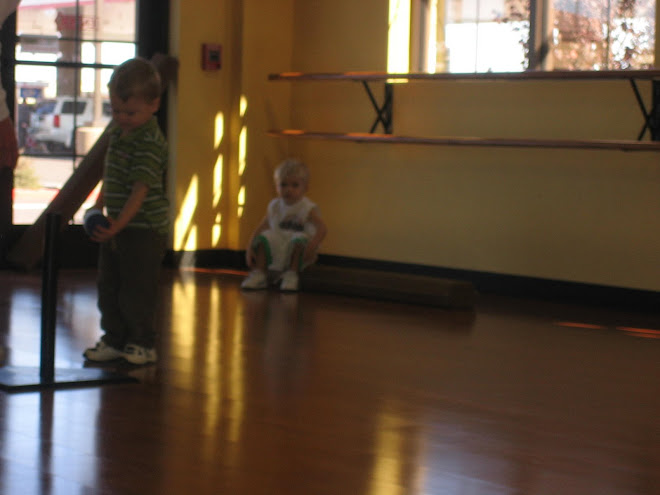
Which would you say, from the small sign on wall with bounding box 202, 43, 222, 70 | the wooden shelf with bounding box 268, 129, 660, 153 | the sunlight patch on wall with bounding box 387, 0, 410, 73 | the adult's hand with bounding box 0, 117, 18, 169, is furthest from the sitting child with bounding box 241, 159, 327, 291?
the adult's hand with bounding box 0, 117, 18, 169

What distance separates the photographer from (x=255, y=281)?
5891 mm

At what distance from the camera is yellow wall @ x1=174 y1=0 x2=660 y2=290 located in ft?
18.7

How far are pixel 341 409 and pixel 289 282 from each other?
2.75 meters

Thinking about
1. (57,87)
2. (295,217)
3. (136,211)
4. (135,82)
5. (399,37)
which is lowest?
(295,217)

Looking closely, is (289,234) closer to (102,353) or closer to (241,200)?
(241,200)

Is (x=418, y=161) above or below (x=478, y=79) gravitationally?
below

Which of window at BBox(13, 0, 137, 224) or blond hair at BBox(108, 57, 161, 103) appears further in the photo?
window at BBox(13, 0, 137, 224)

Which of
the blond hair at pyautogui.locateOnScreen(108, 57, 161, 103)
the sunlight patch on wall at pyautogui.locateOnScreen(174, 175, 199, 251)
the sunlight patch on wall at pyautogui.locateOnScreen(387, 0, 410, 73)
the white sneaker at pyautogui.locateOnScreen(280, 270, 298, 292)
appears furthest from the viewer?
the sunlight patch on wall at pyautogui.locateOnScreen(174, 175, 199, 251)

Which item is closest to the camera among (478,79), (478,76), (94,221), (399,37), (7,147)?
(7,147)

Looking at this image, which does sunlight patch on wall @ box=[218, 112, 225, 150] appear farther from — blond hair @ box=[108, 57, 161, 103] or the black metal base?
the black metal base

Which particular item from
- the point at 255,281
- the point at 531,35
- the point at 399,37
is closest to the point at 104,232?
the point at 255,281

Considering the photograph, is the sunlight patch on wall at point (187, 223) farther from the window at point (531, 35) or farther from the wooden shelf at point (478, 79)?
the window at point (531, 35)

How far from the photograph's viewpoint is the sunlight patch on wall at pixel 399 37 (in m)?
6.52

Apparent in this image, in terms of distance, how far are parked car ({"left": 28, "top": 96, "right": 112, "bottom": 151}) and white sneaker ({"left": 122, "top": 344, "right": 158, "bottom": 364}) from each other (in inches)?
119
